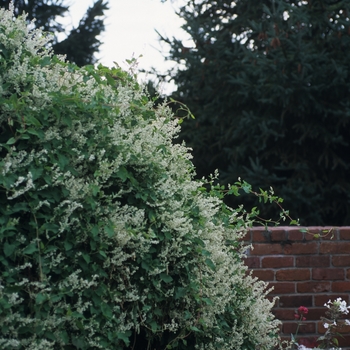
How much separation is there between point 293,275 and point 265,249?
0.92ft

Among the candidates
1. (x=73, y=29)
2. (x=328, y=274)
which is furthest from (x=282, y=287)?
(x=73, y=29)

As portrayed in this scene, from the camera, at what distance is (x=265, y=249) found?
13.5 feet

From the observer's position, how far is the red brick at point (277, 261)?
4.14 metres

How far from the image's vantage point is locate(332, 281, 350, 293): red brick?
4262 mm

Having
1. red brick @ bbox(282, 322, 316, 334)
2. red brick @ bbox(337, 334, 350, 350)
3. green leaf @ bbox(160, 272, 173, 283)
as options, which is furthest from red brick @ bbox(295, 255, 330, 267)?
green leaf @ bbox(160, 272, 173, 283)

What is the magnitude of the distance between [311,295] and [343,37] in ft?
17.3

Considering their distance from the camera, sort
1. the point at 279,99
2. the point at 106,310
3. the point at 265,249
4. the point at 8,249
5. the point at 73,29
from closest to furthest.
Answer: the point at 8,249
the point at 106,310
the point at 265,249
the point at 279,99
the point at 73,29

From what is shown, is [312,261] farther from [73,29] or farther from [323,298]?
[73,29]

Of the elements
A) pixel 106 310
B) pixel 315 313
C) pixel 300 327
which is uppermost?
pixel 315 313

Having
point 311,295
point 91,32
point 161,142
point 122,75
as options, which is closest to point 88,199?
point 161,142

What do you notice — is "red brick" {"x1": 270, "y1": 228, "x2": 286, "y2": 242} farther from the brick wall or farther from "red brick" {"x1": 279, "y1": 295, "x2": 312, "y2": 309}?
"red brick" {"x1": 279, "y1": 295, "x2": 312, "y2": 309}

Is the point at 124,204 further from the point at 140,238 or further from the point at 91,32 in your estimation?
the point at 91,32

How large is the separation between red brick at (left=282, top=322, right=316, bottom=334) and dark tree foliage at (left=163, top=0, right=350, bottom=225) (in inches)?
161

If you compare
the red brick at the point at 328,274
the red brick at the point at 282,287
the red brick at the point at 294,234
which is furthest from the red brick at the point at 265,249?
the red brick at the point at 328,274
